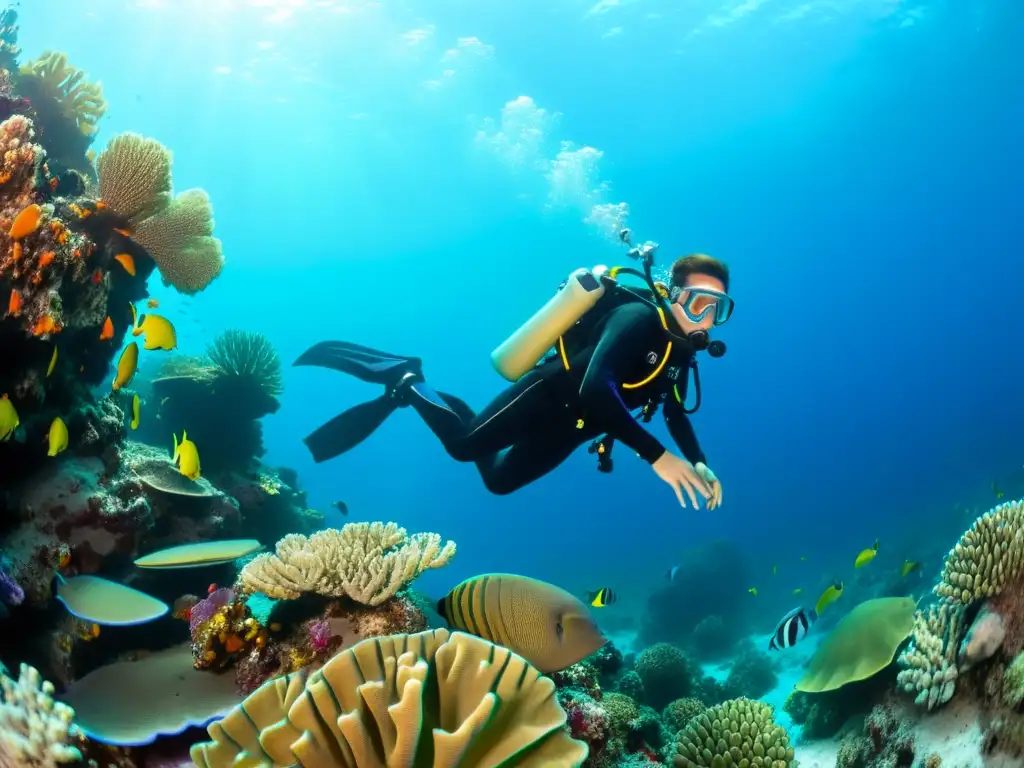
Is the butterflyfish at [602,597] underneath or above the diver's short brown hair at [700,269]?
underneath

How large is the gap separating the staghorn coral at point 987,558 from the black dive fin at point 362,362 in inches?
250

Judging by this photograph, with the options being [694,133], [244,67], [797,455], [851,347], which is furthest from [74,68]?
[851,347]

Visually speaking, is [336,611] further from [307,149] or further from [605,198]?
[605,198]

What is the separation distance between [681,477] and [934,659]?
6.37 ft

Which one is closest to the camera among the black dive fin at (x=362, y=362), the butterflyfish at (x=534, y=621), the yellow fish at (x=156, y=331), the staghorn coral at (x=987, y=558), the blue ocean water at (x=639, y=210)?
the butterflyfish at (x=534, y=621)

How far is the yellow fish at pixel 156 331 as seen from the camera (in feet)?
15.9

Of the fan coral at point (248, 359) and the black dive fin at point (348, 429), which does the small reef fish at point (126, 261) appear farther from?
the fan coral at point (248, 359)

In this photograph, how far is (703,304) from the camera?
4996mm

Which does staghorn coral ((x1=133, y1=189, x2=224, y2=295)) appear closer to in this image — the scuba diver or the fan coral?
the scuba diver

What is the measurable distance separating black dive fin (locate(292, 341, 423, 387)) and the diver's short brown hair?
4.12 meters

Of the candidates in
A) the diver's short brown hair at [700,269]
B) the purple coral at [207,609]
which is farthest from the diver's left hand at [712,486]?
the purple coral at [207,609]

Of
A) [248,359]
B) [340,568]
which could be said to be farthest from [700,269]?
[248,359]

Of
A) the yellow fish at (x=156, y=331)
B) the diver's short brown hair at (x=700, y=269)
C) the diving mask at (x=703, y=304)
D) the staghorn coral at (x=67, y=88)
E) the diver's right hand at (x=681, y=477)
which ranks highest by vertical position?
the staghorn coral at (x=67, y=88)

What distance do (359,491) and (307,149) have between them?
79277mm
